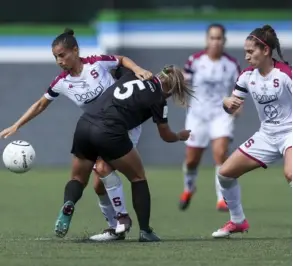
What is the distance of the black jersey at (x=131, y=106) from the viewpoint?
9203mm

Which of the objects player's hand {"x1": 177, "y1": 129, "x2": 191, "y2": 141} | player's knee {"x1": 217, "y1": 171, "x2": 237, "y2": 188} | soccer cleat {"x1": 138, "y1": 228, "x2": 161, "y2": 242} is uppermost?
player's hand {"x1": 177, "y1": 129, "x2": 191, "y2": 141}

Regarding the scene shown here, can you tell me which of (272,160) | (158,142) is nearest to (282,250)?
(272,160)

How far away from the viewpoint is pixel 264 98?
9.72m

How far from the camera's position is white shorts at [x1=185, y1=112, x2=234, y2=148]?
13719 mm

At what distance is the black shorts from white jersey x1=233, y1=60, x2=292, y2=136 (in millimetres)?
1237

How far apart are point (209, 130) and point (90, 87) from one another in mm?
4497

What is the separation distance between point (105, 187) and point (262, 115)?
1.54 m

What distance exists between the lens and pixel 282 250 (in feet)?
28.9

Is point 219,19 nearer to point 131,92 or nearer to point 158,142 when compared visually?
point 158,142

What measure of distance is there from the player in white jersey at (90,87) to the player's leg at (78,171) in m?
0.02

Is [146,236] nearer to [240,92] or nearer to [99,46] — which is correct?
[240,92]

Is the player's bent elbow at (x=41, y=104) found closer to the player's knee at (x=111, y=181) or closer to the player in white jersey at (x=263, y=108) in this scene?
the player's knee at (x=111, y=181)

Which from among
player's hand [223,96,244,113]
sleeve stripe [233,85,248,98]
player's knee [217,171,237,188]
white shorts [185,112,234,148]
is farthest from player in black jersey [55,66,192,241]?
white shorts [185,112,234,148]

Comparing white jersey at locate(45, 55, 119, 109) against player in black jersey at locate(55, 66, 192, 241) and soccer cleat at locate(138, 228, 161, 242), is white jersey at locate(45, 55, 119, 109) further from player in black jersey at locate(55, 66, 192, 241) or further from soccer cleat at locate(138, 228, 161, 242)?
soccer cleat at locate(138, 228, 161, 242)
